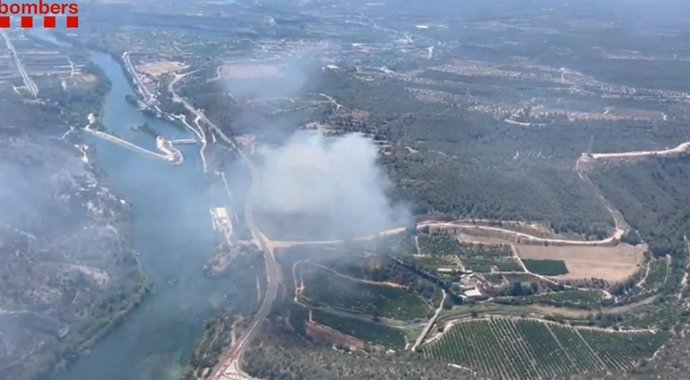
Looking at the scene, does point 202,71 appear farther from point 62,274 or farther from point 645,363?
point 645,363

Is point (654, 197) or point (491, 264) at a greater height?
point (654, 197)

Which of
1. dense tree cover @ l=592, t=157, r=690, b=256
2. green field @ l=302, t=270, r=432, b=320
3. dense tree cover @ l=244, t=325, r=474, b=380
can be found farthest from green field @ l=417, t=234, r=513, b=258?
dense tree cover @ l=244, t=325, r=474, b=380

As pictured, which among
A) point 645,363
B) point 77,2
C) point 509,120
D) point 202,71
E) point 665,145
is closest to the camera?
point 645,363

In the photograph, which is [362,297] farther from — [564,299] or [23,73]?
[23,73]

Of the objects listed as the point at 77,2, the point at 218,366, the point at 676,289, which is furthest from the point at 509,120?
the point at 77,2

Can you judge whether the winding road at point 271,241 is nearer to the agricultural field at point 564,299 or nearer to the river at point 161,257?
the river at point 161,257

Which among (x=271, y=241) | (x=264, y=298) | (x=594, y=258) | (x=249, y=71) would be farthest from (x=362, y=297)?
(x=249, y=71)
